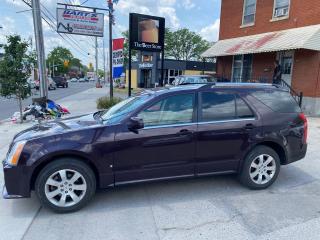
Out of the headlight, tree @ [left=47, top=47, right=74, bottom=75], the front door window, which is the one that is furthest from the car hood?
tree @ [left=47, top=47, right=74, bottom=75]

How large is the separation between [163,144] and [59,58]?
103749mm

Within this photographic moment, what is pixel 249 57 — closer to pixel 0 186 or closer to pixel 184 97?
pixel 184 97

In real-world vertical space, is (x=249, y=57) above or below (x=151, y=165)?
above

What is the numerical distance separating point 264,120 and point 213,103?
0.91 meters

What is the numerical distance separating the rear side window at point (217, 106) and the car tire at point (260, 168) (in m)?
0.74

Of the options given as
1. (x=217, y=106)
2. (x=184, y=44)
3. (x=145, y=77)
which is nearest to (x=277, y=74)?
(x=217, y=106)

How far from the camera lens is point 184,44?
194 ft

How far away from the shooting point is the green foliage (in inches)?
377

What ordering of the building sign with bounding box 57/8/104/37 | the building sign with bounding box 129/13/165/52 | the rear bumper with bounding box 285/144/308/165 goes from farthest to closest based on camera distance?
the building sign with bounding box 57/8/104/37 → the building sign with bounding box 129/13/165/52 → the rear bumper with bounding box 285/144/308/165

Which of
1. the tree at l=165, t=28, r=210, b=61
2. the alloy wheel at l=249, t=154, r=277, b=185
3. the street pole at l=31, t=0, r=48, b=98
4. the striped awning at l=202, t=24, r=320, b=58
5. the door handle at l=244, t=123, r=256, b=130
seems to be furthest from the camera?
the tree at l=165, t=28, r=210, b=61

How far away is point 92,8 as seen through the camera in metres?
14.2

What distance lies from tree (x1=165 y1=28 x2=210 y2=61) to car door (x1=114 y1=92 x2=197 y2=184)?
5530cm

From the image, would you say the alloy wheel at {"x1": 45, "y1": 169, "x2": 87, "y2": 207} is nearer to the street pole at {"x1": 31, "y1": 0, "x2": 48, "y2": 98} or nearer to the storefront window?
the street pole at {"x1": 31, "y1": 0, "x2": 48, "y2": 98}

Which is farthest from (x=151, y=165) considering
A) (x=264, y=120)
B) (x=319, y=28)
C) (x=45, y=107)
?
(x=319, y=28)
